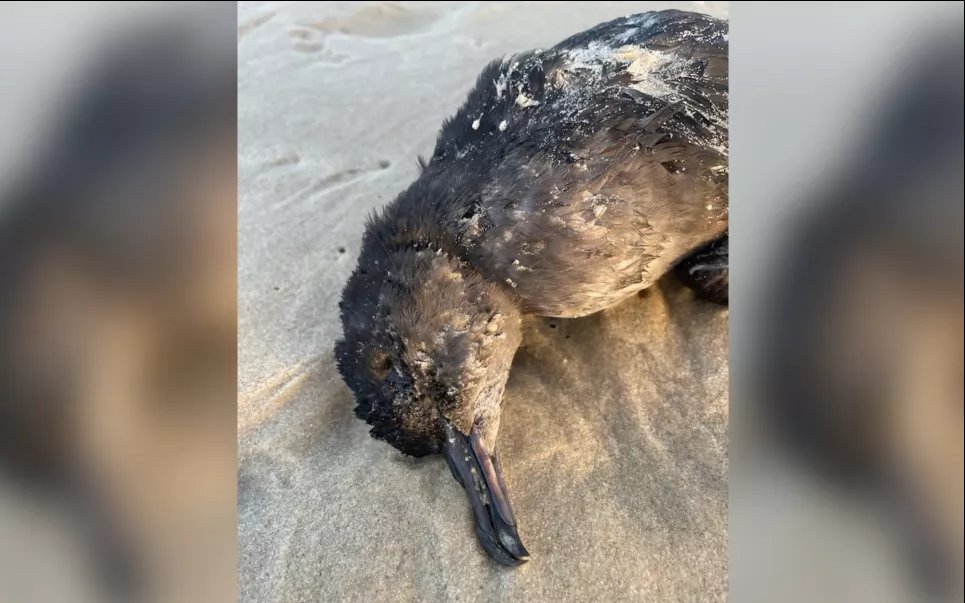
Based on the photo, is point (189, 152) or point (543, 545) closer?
point (189, 152)

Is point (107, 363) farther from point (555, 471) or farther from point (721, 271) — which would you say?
point (721, 271)

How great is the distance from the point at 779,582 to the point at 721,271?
1.47 meters

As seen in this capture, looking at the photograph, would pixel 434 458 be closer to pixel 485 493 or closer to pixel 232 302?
pixel 485 493


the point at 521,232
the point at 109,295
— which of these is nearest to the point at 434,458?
the point at 521,232

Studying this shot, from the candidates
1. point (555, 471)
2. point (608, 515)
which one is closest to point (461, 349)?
point (555, 471)

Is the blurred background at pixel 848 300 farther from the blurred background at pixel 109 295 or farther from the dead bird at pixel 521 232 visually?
the blurred background at pixel 109 295

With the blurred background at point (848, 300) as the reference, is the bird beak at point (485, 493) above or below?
below

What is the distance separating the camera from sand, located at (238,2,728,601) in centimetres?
204

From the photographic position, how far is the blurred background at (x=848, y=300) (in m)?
1.07

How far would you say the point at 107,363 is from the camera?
1.33 m

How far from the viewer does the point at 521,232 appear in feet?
7.16

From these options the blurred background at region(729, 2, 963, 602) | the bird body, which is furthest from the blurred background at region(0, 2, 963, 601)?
the bird body

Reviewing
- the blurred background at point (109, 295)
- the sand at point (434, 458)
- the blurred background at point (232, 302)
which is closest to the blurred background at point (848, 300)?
the blurred background at point (232, 302)

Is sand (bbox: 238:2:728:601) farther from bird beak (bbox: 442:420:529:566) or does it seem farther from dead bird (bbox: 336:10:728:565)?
dead bird (bbox: 336:10:728:565)
